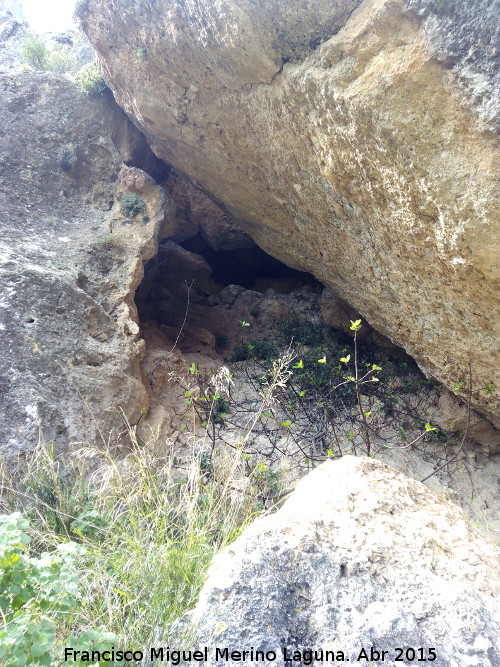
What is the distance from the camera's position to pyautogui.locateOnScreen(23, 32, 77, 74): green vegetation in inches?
288

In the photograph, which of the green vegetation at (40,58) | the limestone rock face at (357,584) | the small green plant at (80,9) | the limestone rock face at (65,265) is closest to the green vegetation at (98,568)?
the limestone rock face at (357,584)

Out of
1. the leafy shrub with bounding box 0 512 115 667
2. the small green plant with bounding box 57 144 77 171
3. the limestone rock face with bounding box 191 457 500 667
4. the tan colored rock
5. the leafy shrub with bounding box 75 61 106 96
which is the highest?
the leafy shrub with bounding box 75 61 106 96

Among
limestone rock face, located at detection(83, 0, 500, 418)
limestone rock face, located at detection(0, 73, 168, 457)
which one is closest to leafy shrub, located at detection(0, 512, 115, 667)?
limestone rock face, located at detection(0, 73, 168, 457)

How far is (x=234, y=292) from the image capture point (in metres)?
7.99

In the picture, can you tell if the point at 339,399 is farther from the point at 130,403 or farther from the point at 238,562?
the point at 238,562

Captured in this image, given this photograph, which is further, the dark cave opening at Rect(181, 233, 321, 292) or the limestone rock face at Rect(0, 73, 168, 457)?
the dark cave opening at Rect(181, 233, 321, 292)

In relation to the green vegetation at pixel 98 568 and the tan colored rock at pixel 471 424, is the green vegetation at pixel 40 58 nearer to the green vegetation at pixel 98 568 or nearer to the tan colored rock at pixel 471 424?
the green vegetation at pixel 98 568

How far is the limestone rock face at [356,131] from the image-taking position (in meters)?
2.59

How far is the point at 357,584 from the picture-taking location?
159 cm

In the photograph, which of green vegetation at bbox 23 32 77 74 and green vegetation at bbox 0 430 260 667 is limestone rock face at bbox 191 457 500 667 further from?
green vegetation at bbox 23 32 77 74

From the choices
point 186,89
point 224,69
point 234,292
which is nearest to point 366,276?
point 224,69

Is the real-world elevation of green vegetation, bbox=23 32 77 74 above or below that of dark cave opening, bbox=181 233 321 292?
above

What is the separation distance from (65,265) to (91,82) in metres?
3.02

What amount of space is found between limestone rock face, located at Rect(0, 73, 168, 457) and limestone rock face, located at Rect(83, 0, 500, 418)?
88 centimetres
